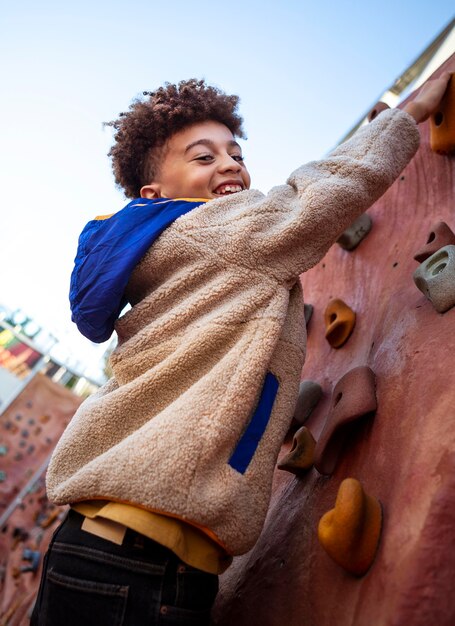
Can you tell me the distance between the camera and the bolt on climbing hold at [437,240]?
102cm

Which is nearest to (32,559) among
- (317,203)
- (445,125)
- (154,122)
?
(154,122)

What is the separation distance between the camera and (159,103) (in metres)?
1.40

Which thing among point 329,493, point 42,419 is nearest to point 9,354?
point 42,419

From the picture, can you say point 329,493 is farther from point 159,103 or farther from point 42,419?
point 42,419

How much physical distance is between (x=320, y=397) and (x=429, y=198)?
577 millimetres

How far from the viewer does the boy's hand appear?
1.13 metres

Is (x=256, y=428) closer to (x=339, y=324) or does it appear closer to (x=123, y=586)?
(x=123, y=586)

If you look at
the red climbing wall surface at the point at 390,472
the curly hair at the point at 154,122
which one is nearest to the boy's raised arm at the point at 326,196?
the red climbing wall surface at the point at 390,472

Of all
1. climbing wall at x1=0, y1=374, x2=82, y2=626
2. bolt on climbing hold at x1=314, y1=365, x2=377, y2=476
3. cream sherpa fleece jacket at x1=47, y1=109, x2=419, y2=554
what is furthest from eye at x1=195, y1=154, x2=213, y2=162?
climbing wall at x1=0, y1=374, x2=82, y2=626

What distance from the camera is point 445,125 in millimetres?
1184

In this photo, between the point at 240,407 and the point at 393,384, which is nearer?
the point at 240,407

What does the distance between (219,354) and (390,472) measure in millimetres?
338

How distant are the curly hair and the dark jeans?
0.94 metres

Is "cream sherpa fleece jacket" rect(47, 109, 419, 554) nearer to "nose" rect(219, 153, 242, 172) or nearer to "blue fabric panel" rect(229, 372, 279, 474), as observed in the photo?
"blue fabric panel" rect(229, 372, 279, 474)
